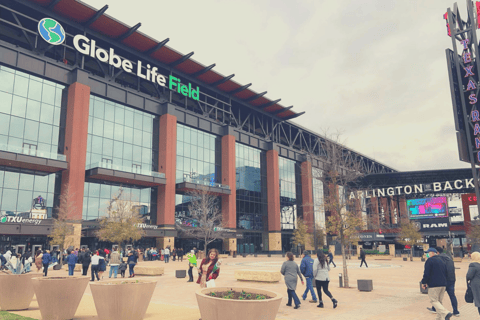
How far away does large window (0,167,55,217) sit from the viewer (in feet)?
111

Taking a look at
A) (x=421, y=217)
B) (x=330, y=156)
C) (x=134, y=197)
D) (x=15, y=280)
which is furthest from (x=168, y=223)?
(x=421, y=217)

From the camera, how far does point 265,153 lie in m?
65.4

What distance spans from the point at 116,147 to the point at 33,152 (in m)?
10.0

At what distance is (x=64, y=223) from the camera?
33438 millimetres

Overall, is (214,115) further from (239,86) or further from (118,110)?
(118,110)

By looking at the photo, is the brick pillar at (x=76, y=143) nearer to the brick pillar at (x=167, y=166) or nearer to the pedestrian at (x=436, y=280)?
the brick pillar at (x=167, y=166)

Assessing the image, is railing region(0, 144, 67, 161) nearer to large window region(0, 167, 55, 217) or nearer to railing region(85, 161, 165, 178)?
large window region(0, 167, 55, 217)

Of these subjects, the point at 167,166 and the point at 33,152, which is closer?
the point at 33,152

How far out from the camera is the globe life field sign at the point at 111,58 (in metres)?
38.0

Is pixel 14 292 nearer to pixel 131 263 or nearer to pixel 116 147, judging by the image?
pixel 131 263

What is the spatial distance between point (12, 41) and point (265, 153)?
131ft

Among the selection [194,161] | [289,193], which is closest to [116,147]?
[194,161]

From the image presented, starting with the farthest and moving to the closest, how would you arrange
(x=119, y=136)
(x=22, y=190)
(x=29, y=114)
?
(x=119, y=136) → (x=29, y=114) → (x=22, y=190)

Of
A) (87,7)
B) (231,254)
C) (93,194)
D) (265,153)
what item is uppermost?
(87,7)
